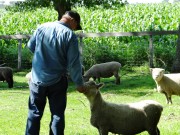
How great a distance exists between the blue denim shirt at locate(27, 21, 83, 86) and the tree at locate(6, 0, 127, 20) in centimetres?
1170

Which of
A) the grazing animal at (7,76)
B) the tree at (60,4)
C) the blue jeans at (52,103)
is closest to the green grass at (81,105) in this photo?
the grazing animal at (7,76)

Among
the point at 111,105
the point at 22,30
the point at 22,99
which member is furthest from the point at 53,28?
the point at 22,30

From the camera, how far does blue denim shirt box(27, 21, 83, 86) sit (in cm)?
646

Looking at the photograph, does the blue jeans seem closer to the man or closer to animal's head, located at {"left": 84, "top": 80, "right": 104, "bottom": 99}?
the man

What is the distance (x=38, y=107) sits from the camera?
6797 mm

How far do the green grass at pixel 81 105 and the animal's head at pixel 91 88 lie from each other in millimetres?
1193

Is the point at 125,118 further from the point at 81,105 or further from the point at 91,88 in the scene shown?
the point at 81,105

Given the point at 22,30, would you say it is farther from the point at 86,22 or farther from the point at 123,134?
the point at 123,134

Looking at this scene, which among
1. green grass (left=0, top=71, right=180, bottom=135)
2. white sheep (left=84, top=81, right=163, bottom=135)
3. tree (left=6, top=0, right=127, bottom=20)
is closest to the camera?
white sheep (left=84, top=81, right=163, bottom=135)

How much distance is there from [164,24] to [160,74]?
54.2ft

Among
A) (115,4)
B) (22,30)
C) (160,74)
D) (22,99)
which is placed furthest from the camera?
(22,30)

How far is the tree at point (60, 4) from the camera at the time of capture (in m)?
18.5

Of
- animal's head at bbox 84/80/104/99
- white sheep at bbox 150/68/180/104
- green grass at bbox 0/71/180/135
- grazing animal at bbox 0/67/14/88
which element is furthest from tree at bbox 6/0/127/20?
animal's head at bbox 84/80/104/99

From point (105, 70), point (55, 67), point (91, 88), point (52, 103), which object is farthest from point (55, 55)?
point (105, 70)
